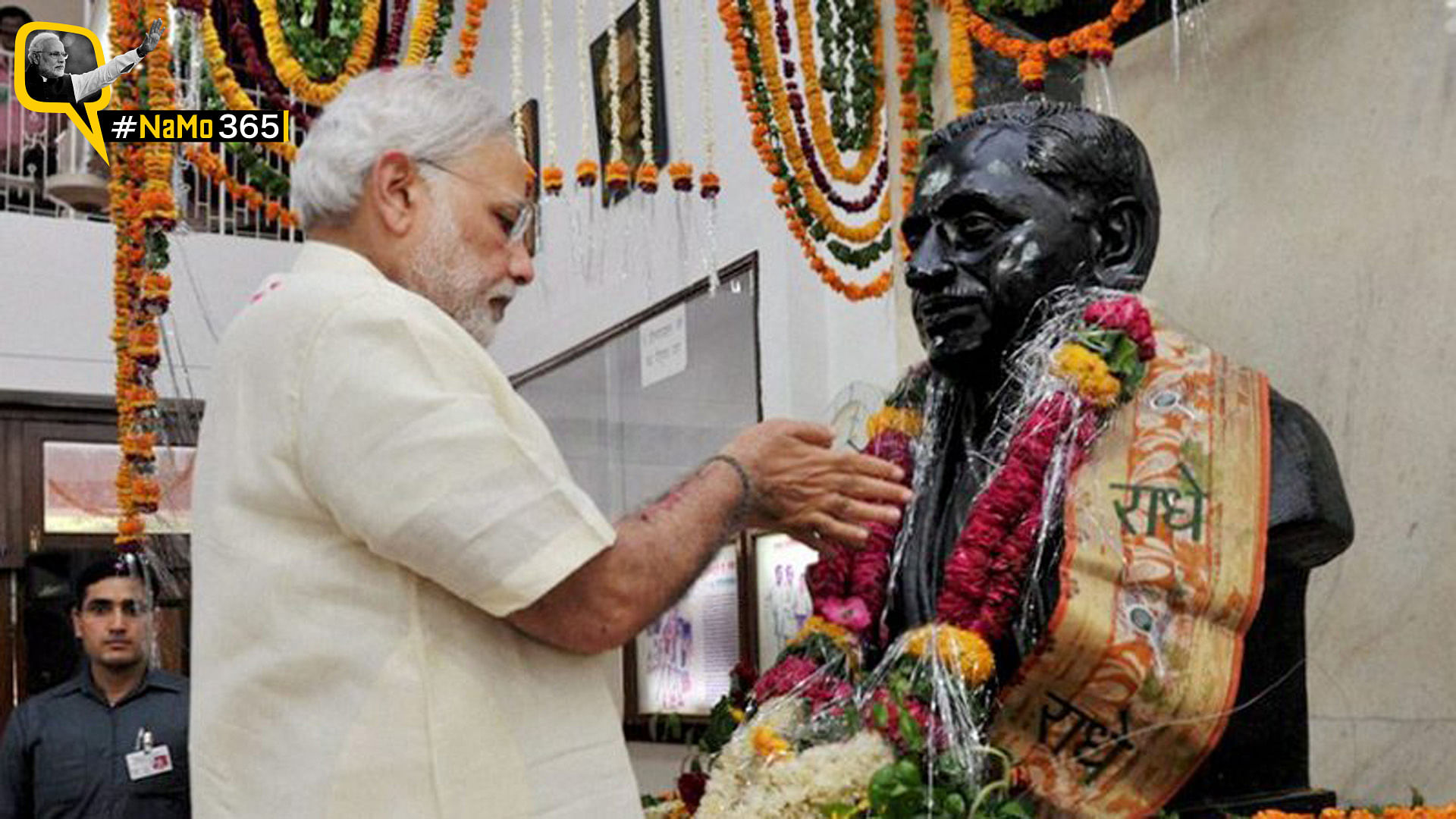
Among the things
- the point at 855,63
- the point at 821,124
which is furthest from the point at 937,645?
the point at 821,124

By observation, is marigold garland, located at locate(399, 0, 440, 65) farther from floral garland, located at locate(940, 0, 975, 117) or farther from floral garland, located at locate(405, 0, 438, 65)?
floral garland, located at locate(940, 0, 975, 117)

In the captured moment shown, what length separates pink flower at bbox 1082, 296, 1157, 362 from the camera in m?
2.30

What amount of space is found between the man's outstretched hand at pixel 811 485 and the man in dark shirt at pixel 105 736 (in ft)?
9.44

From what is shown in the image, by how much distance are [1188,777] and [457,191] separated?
1.22 meters

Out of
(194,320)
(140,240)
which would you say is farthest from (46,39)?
(140,240)

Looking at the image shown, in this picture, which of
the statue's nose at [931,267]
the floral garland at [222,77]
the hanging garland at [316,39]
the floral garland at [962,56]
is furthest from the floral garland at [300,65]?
the statue's nose at [931,267]

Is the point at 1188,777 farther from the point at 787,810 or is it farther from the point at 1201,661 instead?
the point at 787,810

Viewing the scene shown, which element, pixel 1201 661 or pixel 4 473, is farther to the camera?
pixel 4 473

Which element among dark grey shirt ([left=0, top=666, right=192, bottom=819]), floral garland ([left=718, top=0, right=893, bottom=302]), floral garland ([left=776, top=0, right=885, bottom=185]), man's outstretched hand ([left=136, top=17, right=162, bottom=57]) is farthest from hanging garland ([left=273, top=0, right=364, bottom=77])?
dark grey shirt ([left=0, top=666, right=192, bottom=819])

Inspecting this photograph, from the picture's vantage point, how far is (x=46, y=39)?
6.59m

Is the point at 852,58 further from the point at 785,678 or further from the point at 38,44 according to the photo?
the point at 38,44

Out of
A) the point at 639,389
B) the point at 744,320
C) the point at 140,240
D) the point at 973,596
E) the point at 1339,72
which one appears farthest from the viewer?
the point at 639,389

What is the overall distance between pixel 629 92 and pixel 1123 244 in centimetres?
390

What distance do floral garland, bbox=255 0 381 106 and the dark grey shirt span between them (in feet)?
5.18
